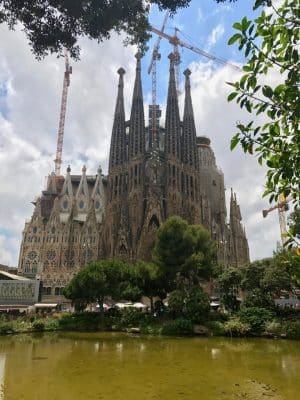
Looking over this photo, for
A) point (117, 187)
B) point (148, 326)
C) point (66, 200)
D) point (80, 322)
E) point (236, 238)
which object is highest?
point (66, 200)

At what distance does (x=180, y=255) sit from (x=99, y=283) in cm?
855

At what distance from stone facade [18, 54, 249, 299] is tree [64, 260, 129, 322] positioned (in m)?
28.0

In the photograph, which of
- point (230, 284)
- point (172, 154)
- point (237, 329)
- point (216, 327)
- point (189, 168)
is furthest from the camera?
point (189, 168)

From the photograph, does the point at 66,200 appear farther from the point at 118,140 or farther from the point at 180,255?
the point at 180,255

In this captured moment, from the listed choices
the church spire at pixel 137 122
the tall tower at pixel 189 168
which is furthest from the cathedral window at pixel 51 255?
the tall tower at pixel 189 168

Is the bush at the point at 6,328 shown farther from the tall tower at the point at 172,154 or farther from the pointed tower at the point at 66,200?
the pointed tower at the point at 66,200

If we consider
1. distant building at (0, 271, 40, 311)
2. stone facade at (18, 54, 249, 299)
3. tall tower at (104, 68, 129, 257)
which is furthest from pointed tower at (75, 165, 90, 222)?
distant building at (0, 271, 40, 311)

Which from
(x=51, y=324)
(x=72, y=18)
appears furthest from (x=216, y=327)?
(x=72, y=18)

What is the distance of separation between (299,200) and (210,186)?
83141 mm

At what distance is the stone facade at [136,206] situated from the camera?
225 ft

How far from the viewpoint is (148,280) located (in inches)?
1459

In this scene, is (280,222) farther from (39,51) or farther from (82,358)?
(39,51)

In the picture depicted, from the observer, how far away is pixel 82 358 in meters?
18.5

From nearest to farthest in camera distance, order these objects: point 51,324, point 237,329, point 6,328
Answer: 1. point 237,329
2. point 6,328
3. point 51,324
